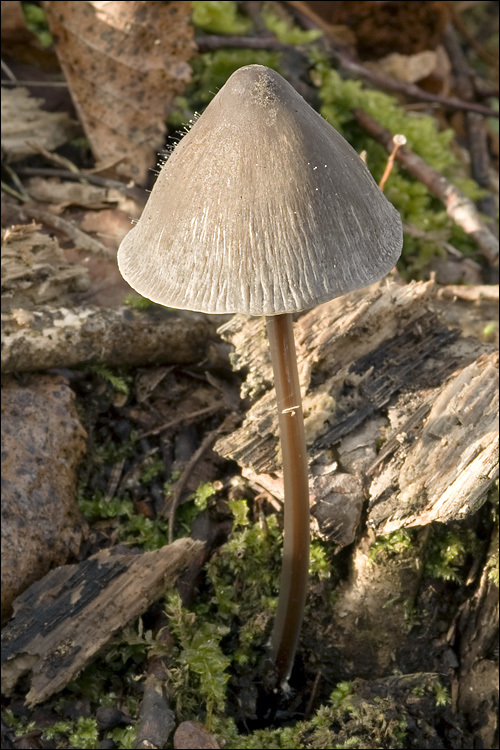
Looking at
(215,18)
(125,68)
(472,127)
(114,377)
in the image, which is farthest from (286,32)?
(114,377)

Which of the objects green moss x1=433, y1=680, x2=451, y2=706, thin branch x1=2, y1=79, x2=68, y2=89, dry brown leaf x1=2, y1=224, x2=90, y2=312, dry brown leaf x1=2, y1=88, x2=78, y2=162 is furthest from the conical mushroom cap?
thin branch x1=2, y1=79, x2=68, y2=89

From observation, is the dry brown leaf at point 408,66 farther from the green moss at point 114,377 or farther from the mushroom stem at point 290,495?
the mushroom stem at point 290,495

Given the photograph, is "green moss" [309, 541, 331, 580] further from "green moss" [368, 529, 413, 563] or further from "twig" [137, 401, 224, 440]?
"twig" [137, 401, 224, 440]

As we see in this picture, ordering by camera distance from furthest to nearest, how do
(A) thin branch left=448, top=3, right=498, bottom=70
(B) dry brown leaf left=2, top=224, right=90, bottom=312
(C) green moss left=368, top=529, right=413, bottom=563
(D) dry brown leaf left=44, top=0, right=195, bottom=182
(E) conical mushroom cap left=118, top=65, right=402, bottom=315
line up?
(A) thin branch left=448, top=3, right=498, bottom=70, (D) dry brown leaf left=44, top=0, right=195, bottom=182, (B) dry brown leaf left=2, top=224, right=90, bottom=312, (C) green moss left=368, top=529, right=413, bottom=563, (E) conical mushroom cap left=118, top=65, right=402, bottom=315

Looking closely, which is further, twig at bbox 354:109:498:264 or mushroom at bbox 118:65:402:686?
twig at bbox 354:109:498:264

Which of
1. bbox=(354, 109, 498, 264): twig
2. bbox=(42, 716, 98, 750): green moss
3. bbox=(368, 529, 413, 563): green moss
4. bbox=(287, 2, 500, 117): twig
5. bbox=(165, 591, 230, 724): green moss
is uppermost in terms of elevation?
bbox=(287, 2, 500, 117): twig

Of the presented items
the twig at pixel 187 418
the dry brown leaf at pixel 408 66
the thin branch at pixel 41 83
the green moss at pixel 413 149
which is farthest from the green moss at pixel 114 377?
the dry brown leaf at pixel 408 66

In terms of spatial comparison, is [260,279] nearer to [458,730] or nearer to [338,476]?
[338,476]

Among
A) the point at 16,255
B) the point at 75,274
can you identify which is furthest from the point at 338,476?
the point at 16,255
